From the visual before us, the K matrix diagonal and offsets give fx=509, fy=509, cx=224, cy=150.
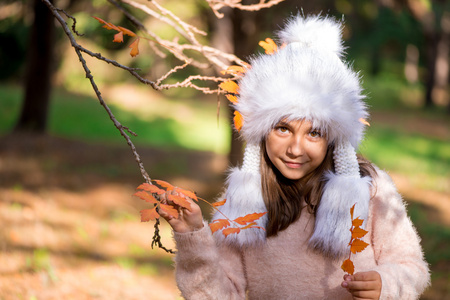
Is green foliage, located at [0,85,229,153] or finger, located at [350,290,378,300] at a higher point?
green foliage, located at [0,85,229,153]

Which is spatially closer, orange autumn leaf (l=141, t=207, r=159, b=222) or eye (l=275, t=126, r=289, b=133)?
orange autumn leaf (l=141, t=207, r=159, b=222)

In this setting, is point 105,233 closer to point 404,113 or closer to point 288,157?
point 288,157

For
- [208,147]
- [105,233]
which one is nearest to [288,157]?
[105,233]

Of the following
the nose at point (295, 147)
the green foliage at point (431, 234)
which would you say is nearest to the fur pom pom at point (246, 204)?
the nose at point (295, 147)

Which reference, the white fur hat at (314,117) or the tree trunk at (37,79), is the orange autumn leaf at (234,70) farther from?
the tree trunk at (37,79)

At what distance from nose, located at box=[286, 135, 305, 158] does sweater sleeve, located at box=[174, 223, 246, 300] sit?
43 cm

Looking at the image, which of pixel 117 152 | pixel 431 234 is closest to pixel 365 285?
pixel 431 234

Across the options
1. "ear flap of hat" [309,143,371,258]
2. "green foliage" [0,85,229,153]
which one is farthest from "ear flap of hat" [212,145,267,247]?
"green foliage" [0,85,229,153]

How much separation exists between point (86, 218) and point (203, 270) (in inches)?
174

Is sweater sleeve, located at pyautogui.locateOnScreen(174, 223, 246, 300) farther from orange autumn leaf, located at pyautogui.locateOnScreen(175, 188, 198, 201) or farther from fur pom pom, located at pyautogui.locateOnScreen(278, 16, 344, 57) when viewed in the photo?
fur pom pom, located at pyautogui.locateOnScreen(278, 16, 344, 57)

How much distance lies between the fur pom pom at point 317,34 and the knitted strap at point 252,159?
1.60 feet

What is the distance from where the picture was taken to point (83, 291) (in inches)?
164

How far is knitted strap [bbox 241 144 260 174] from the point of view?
2.10 m

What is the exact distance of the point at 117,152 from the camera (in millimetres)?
9078
